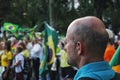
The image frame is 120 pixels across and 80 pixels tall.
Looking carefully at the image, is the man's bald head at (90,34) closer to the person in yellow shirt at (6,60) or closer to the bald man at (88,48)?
the bald man at (88,48)

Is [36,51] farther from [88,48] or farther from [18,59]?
[88,48]

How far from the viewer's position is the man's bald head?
2.33 meters

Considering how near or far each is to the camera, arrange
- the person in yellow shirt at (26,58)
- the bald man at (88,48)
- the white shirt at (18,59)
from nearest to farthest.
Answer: the bald man at (88,48) → the white shirt at (18,59) → the person in yellow shirt at (26,58)

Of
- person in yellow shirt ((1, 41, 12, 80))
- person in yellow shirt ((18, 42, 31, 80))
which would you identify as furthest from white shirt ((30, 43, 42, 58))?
person in yellow shirt ((1, 41, 12, 80))

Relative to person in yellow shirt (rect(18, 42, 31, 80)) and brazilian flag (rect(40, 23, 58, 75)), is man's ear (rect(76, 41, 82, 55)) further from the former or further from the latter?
person in yellow shirt (rect(18, 42, 31, 80))

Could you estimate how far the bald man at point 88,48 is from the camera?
2.33 m

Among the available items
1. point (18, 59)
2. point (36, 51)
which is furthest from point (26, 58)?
point (18, 59)

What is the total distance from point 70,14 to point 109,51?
3501 cm

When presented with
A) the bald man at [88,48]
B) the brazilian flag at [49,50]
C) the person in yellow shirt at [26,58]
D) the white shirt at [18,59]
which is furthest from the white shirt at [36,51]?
the bald man at [88,48]

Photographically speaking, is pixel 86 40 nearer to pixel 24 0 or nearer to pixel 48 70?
pixel 48 70

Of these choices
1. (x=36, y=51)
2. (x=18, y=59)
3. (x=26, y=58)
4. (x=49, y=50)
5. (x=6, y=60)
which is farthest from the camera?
(x=36, y=51)

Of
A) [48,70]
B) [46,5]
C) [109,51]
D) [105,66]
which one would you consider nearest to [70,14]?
[46,5]

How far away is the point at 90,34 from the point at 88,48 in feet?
0.24

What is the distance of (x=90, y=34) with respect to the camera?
2334 millimetres
